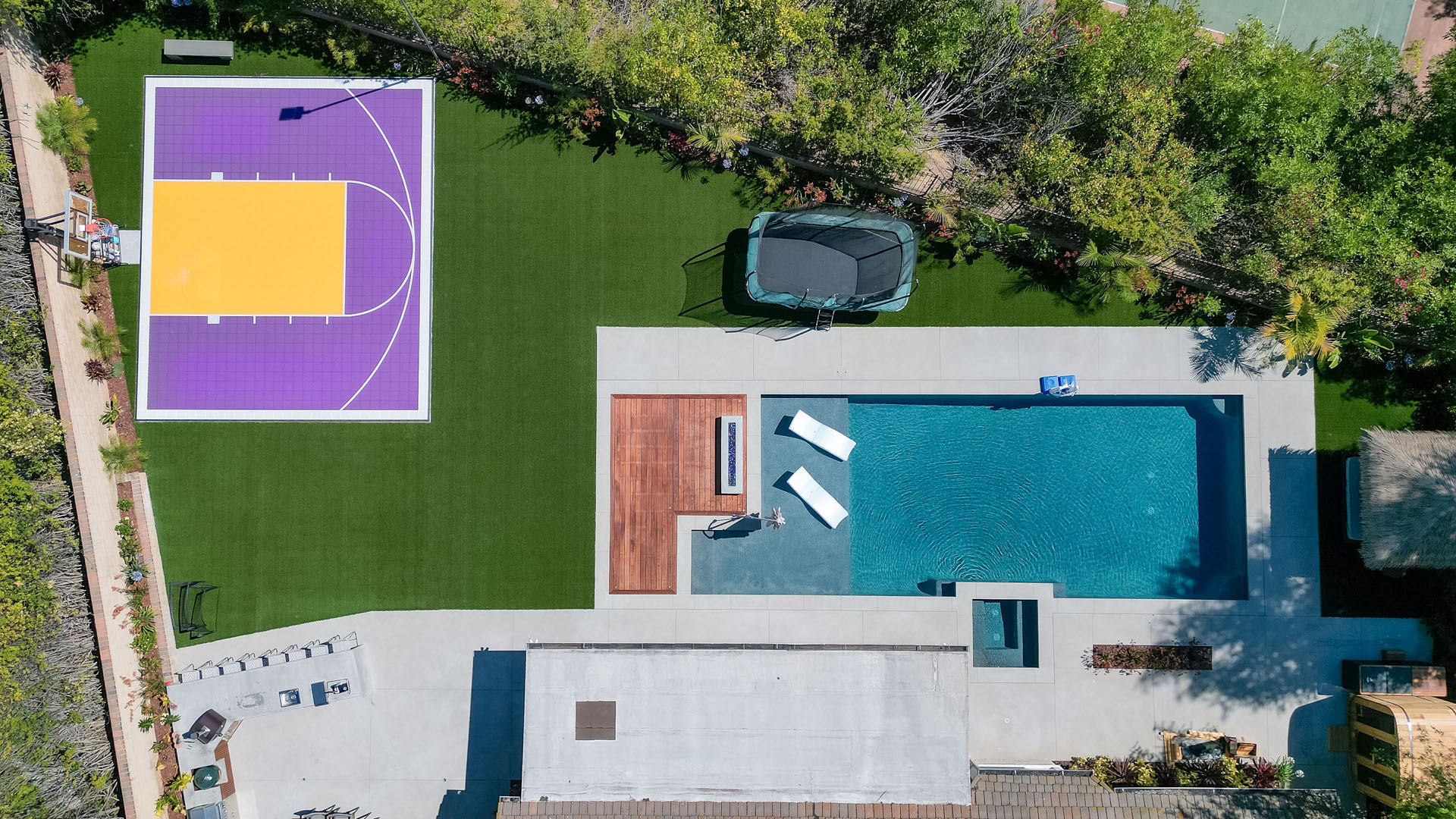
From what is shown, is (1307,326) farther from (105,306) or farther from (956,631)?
(105,306)

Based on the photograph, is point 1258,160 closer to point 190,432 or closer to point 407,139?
point 407,139

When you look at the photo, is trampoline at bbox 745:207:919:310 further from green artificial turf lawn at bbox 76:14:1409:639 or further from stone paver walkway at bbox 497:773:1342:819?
stone paver walkway at bbox 497:773:1342:819

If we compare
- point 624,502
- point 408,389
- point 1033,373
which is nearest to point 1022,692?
point 1033,373

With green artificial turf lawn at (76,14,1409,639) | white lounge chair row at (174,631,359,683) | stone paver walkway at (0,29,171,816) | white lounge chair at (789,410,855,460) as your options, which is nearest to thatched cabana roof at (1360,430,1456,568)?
green artificial turf lawn at (76,14,1409,639)

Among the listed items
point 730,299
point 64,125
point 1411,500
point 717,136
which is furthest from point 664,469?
point 1411,500

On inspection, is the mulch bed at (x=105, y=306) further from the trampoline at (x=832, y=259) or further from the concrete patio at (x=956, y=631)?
the trampoline at (x=832, y=259)

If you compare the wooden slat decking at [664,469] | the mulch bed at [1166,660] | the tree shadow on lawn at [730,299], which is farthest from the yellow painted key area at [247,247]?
the mulch bed at [1166,660]
